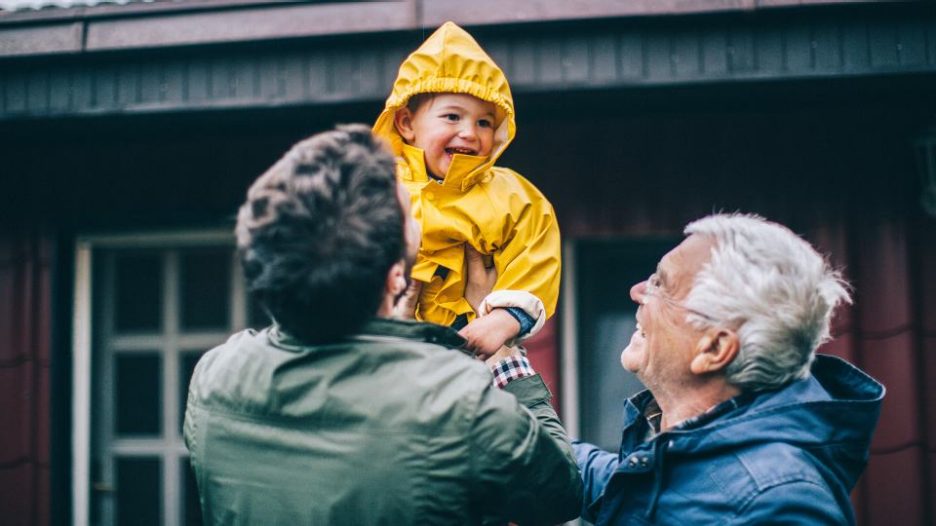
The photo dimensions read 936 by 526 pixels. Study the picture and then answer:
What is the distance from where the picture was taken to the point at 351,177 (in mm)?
1149

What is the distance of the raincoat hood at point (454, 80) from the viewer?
1783 millimetres

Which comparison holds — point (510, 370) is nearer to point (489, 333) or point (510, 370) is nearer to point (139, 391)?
point (489, 333)

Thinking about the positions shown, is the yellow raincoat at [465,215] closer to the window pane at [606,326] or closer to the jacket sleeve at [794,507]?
the jacket sleeve at [794,507]

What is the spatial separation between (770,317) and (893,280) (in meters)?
2.47

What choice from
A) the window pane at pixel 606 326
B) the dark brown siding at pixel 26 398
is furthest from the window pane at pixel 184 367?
the window pane at pixel 606 326

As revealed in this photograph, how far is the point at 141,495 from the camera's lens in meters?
4.12

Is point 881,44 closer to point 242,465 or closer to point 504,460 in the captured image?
point 504,460

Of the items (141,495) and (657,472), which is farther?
(141,495)

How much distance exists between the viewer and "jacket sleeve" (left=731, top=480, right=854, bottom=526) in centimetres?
128

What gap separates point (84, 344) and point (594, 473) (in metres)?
3.18

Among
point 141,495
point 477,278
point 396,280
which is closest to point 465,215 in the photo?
point 477,278

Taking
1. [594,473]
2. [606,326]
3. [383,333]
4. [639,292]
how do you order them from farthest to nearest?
[606,326], [594,473], [639,292], [383,333]

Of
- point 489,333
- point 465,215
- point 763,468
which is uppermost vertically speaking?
point 465,215

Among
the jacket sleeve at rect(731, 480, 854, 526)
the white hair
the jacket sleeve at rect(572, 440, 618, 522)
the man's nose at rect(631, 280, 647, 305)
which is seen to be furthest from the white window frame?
the jacket sleeve at rect(731, 480, 854, 526)
